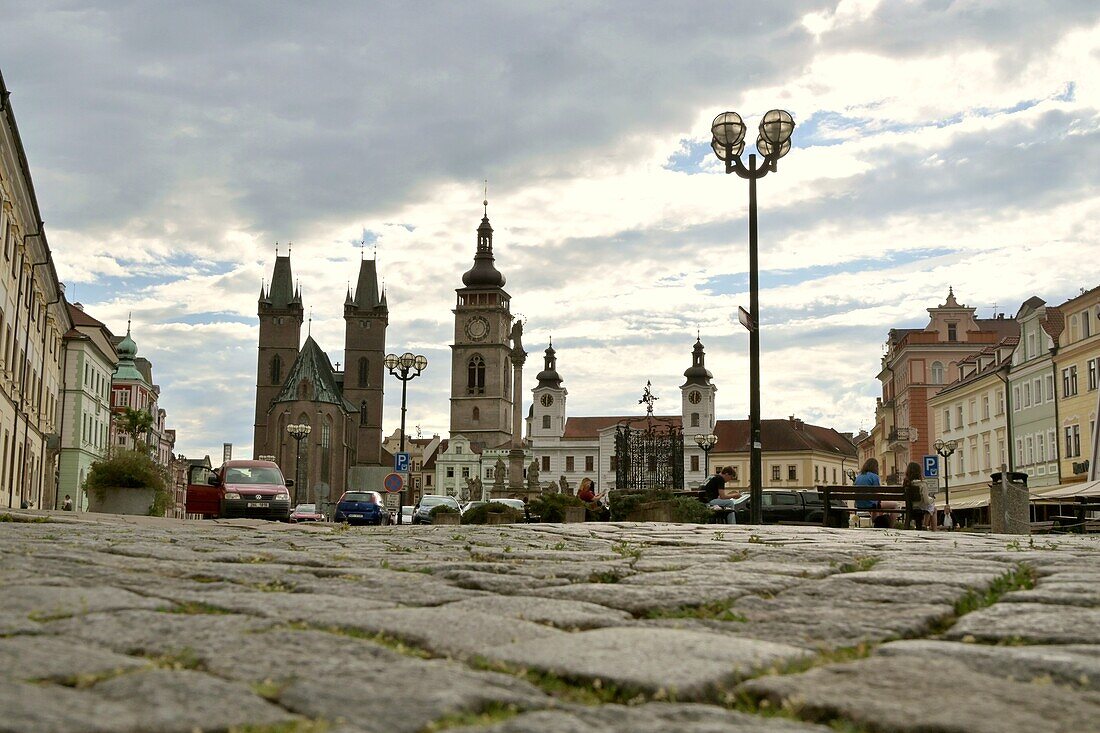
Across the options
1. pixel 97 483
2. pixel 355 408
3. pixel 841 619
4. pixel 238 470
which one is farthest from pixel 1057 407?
pixel 355 408

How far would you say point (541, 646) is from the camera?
4.93m

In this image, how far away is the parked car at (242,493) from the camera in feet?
114

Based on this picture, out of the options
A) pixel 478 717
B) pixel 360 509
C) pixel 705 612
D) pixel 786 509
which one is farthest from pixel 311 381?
pixel 478 717

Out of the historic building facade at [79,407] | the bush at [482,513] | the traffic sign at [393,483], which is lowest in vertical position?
the bush at [482,513]

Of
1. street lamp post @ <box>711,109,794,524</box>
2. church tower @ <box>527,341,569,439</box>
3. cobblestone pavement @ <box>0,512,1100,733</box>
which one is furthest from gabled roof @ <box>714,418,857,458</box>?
cobblestone pavement @ <box>0,512,1100,733</box>

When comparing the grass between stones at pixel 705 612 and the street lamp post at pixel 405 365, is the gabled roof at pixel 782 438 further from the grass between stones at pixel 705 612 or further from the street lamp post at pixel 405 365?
the grass between stones at pixel 705 612

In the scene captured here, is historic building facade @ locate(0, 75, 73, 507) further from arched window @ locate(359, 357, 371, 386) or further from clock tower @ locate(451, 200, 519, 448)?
clock tower @ locate(451, 200, 519, 448)

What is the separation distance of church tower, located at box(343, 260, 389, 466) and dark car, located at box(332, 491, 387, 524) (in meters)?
93.1

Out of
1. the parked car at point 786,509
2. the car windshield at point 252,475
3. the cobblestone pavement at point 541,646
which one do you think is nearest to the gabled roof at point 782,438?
the car windshield at point 252,475

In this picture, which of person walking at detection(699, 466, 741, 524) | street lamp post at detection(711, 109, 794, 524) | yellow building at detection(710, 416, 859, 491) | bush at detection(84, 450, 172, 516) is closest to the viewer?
street lamp post at detection(711, 109, 794, 524)

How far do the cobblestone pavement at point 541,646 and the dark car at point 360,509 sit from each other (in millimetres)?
34000

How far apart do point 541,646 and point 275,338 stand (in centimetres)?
13673

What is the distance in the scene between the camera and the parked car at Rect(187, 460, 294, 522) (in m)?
34.8

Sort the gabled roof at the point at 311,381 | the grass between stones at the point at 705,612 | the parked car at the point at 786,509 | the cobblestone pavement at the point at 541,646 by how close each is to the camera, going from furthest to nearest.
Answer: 1. the gabled roof at the point at 311,381
2. the parked car at the point at 786,509
3. the grass between stones at the point at 705,612
4. the cobblestone pavement at the point at 541,646
